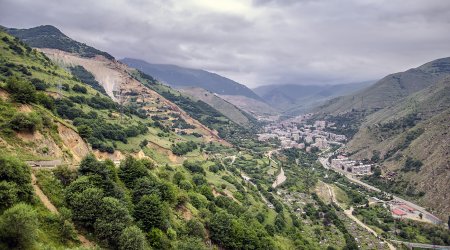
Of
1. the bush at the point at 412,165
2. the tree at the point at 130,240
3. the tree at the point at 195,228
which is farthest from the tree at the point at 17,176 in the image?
the bush at the point at 412,165

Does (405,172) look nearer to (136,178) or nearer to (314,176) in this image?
(314,176)

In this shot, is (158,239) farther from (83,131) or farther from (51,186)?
(83,131)

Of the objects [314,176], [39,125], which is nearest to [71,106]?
[39,125]

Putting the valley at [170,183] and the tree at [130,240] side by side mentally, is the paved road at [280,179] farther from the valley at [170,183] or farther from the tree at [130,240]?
the tree at [130,240]

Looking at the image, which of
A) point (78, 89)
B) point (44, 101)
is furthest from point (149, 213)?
point (78, 89)

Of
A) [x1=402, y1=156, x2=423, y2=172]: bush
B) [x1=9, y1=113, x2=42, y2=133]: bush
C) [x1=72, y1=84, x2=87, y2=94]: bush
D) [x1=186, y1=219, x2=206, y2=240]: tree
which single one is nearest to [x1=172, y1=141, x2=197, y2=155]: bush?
[x1=72, y1=84, x2=87, y2=94]: bush

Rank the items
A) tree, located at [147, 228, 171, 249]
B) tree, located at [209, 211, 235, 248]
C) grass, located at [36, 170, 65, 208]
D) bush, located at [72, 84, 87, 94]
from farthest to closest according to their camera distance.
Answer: bush, located at [72, 84, 87, 94]
tree, located at [209, 211, 235, 248]
tree, located at [147, 228, 171, 249]
grass, located at [36, 170, 65, 208]

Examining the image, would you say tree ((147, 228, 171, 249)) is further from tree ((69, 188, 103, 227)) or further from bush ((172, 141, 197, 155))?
bush ((172, 141, 197, 155))
